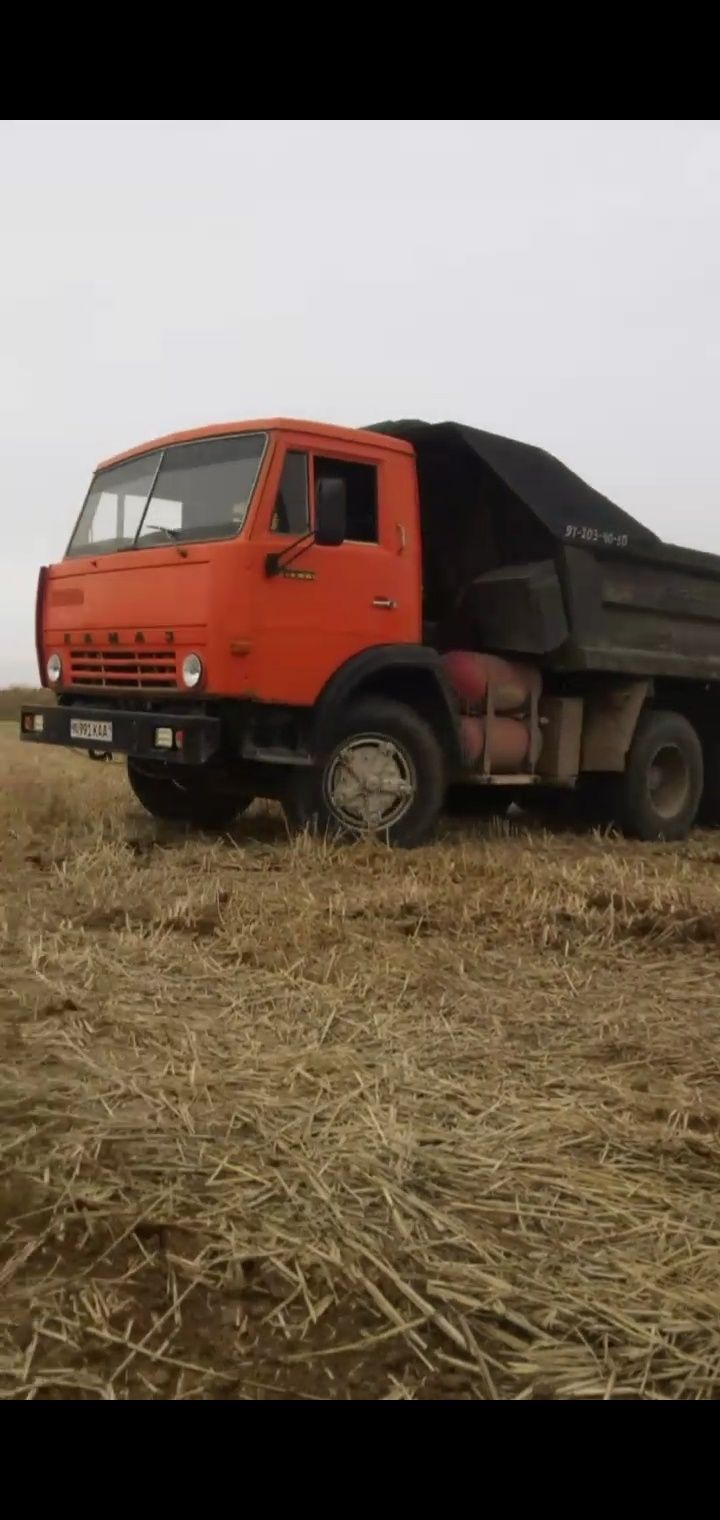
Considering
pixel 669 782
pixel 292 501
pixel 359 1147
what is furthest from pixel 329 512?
pixel 359 1147

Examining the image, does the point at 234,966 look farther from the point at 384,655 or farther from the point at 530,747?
the point at 530,747

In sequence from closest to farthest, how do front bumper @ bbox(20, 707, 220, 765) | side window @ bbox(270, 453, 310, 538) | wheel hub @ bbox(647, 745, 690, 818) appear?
front bumper @ bbox(20, 707, 220, 765), side window @ bbox(270, 453, 310, 538), wheel hub @ bbox(647, 745, 690, 818)

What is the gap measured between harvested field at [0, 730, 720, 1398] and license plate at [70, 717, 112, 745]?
184 centimetres

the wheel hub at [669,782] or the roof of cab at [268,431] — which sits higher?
the roof of cab at [268,431]

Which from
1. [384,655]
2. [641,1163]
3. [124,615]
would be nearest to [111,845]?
[124,615]

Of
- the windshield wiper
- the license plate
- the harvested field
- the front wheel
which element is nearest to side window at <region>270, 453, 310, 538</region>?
the windshield wiper

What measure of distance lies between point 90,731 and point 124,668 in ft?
1.35

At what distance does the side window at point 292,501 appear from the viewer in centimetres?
643

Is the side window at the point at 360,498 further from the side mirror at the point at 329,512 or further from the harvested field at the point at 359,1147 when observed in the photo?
the harvested field at the point at 359,1147

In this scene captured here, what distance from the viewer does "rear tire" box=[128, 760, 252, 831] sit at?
26.3 ft

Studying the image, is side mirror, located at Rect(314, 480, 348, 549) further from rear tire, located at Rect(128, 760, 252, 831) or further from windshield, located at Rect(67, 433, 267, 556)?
rear tire, located at Rect(128, 760, 252, 831)

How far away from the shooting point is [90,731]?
6836 millimetres

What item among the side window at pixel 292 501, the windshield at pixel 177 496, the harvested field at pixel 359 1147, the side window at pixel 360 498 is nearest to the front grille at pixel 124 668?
the windshield at pixel 177 496

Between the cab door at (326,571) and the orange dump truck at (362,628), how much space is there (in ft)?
0.04
